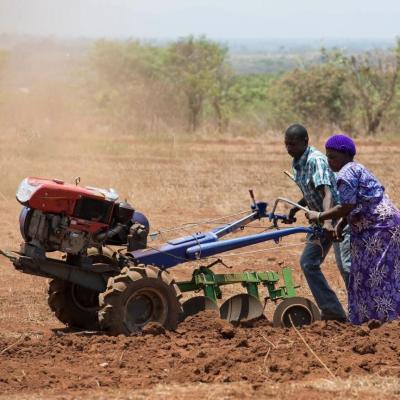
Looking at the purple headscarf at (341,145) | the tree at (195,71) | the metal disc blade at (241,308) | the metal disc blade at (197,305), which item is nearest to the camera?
the purple headscarf at (341,145)

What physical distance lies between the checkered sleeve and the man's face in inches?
6.6

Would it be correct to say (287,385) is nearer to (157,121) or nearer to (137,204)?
(137,204)

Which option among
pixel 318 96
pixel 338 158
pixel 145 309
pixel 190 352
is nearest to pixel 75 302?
pixel 145 309

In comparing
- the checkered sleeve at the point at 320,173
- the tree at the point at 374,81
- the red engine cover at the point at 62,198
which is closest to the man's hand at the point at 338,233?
the checkered sleeve at the point at 320,173

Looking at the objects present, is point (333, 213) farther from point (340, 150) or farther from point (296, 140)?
point (296, 140)

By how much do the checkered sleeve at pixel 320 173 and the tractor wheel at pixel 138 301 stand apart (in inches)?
57.1

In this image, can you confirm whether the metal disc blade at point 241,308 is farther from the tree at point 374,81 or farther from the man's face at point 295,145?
the tree at point 374,81

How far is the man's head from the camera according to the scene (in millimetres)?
8031

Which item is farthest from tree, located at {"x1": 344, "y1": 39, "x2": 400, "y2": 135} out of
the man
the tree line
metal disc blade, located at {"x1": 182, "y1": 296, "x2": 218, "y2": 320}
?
metal disc blade, located at {"x1": 182, "y1": 296, "x2": 218, "y2": 320}

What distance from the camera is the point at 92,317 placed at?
8539 millimetres

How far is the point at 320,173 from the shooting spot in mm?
7898

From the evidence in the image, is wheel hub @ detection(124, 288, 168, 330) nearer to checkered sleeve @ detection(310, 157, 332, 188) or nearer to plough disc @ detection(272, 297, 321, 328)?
plough disc @ detection(272, 297, 321, 328)

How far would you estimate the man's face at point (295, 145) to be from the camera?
8.04m

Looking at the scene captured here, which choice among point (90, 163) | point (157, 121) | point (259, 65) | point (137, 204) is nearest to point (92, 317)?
point (137, 204)
